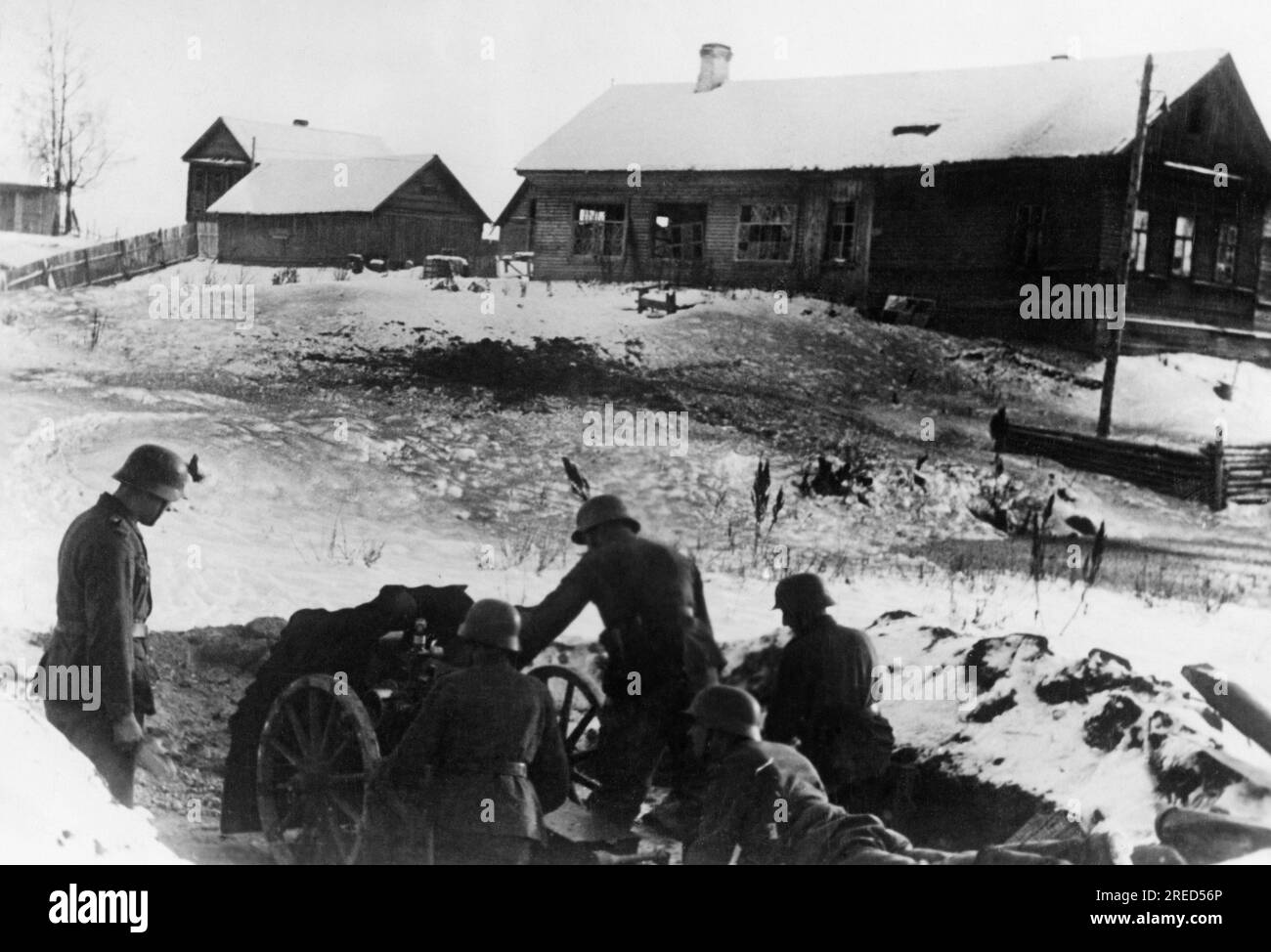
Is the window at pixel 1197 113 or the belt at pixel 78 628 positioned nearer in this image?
the belt at pixel 78 628

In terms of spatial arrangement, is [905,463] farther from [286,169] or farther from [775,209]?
[286,169]

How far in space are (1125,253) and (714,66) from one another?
2.50m

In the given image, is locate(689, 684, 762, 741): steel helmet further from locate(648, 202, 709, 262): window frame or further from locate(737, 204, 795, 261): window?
locate(737, 204, 795, 261): window

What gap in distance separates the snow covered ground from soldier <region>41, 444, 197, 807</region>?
0.66 m

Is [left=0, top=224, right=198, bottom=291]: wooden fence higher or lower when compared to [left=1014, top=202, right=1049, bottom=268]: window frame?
lower

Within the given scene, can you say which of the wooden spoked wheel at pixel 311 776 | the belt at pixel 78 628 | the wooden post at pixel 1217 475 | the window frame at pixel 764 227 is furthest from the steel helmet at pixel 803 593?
the belt at pixel 78 628

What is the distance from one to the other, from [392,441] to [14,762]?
2277mm

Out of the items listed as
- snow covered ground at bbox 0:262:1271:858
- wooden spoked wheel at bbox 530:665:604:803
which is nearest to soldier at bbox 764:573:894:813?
snow covered ground at bbox 0:262:1271:858

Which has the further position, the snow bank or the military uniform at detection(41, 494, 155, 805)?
the snow bank

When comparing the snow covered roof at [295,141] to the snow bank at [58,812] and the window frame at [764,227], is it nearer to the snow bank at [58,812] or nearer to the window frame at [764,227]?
the window frame at [764,227]

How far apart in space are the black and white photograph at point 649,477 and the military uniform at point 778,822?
0.03m

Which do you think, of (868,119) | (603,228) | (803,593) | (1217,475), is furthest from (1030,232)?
(803,593)

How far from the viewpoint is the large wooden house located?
21.9 feet

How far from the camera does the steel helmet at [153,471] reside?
16.6ft
